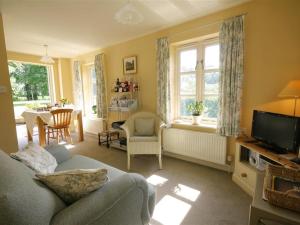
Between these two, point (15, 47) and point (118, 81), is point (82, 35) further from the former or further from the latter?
point (15, 47)

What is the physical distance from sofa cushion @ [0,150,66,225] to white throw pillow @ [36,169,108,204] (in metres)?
0.06

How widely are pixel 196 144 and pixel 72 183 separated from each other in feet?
7.45

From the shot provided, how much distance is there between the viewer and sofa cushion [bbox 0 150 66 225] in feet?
2.24

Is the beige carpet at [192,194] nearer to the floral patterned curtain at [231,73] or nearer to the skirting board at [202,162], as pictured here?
the skirting board at [202,162]

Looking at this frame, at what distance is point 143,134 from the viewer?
123 inches

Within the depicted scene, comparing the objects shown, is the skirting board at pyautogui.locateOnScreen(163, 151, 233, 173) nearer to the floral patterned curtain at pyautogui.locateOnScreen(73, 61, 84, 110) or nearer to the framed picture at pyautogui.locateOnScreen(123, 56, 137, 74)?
the framed picture at pyautogui.locateOnScreen(123, 56, 137, 74)

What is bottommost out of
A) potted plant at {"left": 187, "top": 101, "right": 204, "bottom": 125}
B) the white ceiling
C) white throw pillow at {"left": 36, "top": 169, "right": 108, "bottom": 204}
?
white throw pillow at {"left": 36, "top": 169, "right": 108, "bottom": 204}

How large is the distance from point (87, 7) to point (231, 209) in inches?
121

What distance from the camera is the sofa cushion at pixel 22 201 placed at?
683 mm

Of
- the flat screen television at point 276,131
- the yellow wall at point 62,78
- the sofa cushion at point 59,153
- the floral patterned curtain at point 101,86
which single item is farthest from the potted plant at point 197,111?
the yellow wall at point 62,78

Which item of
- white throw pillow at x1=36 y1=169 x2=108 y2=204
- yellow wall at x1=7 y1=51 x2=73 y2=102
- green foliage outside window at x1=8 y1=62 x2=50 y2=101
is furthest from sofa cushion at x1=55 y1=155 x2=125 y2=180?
green foliage outside window at x1=8 y1=62 x2=50 y2=101

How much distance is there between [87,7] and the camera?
2350 millimetres

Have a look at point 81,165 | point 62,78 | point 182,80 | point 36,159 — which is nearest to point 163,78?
point 182,80

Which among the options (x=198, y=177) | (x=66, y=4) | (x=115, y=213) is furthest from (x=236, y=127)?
(x=66, y=4)
